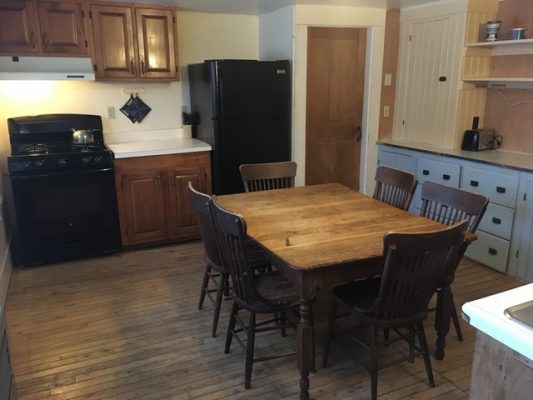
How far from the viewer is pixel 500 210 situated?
349cm

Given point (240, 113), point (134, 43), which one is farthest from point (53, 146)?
point (240, 113)

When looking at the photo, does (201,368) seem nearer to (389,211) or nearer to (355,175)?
Result: (389,211)

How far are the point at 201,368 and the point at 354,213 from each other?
48.3 inches

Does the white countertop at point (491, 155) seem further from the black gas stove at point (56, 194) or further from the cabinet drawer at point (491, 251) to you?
the black gas stove at point (56, 194)

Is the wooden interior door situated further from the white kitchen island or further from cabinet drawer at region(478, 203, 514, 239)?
the white kitchen island

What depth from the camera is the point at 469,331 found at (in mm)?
2748

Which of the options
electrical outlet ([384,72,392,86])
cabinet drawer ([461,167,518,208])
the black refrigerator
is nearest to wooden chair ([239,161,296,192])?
the black refrigerator

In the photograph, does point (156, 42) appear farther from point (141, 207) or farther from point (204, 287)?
point (204, 287)

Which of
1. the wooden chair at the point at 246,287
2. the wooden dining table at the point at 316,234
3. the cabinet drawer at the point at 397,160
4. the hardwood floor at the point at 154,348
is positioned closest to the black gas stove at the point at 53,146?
the hardwood floor at the point at 154,348

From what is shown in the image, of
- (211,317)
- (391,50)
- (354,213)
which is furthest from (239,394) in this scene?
(391,50)

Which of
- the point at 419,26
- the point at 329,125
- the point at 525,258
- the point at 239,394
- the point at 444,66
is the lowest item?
the point at 239,394

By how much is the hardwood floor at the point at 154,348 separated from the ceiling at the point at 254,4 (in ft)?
7.79

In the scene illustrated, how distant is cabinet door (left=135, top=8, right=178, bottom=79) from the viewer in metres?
3.93

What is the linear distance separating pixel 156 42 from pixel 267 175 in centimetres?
174
